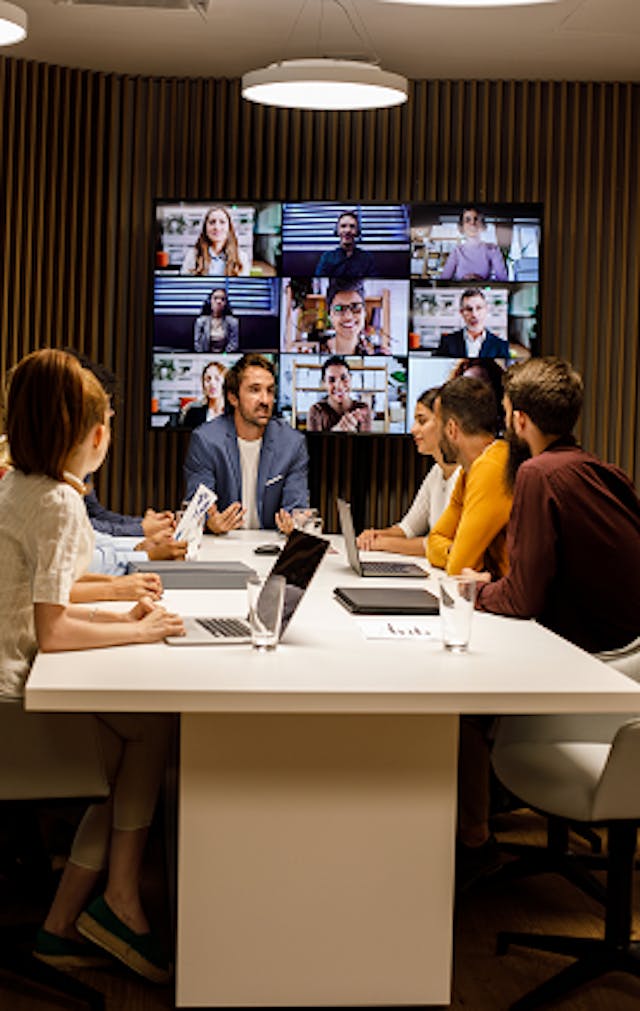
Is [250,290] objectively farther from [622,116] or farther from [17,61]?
[622,116]

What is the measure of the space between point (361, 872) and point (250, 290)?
4592 millimetres

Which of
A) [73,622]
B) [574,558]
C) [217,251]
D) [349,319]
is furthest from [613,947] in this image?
[217,251]

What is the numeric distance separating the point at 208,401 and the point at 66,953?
4.20 m

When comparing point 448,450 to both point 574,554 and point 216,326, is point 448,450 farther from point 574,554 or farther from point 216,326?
point 216,326

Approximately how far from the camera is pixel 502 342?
22.5 feet

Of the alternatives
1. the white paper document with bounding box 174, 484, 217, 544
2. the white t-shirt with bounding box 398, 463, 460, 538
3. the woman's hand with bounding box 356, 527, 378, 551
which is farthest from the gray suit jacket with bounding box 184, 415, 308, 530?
the white paper document with bounding box 174, 484, 217, 544

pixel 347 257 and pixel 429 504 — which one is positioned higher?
pixel 347 257

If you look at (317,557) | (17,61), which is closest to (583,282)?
(17,61)

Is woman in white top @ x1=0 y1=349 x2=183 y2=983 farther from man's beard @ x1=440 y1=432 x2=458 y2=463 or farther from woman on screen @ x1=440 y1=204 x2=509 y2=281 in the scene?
woman on screen @ x1=440 y1=204 x2=509 y2=281

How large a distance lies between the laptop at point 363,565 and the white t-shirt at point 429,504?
2.55ft

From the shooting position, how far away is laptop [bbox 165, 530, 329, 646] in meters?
2.84

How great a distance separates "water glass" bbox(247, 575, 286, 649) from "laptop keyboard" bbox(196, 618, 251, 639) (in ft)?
0.31

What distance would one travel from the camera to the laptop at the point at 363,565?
13.9 ft

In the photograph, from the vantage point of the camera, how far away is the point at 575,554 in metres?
3.38
